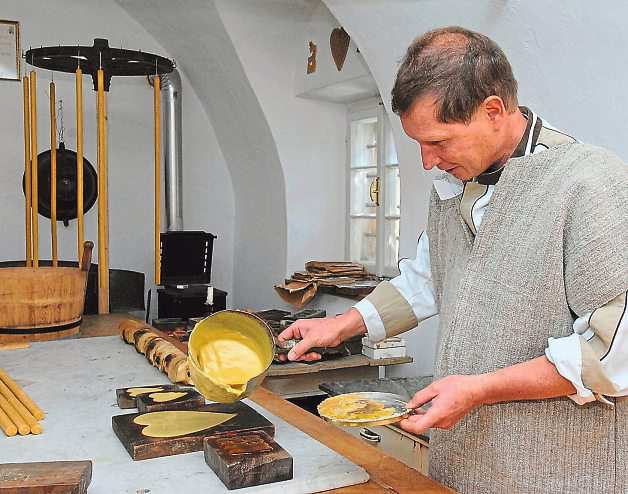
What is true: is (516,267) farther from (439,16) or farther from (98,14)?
(98,14)

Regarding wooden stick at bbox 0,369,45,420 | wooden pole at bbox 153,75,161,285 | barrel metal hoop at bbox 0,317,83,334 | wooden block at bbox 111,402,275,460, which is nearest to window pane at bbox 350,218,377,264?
wooden pole at bbox 153,75,161,285

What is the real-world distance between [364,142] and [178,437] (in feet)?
12.7

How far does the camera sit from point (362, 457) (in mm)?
1578

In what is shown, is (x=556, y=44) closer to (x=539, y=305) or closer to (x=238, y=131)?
(x=539, y=305)

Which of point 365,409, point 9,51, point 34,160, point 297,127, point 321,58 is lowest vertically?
point 365,409

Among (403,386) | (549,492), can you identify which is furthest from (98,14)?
(549,492)

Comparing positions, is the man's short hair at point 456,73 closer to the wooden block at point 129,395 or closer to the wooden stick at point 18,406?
the wooden block at point 129,395

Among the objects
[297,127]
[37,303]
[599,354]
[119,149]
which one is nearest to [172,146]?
[119,149]

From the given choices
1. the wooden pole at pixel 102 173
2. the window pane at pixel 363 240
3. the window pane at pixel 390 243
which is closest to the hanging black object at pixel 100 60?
the wooden pole at pixel 102 173

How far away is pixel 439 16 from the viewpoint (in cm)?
319

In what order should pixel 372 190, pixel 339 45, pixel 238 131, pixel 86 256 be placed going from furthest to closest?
pixel 238 131 < pixel 372 190 < pixel 339 45 < pixel 86 256

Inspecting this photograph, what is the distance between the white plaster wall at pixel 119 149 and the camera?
5.36m

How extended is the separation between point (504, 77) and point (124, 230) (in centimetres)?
473

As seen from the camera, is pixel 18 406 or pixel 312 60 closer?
pixel 18 406
